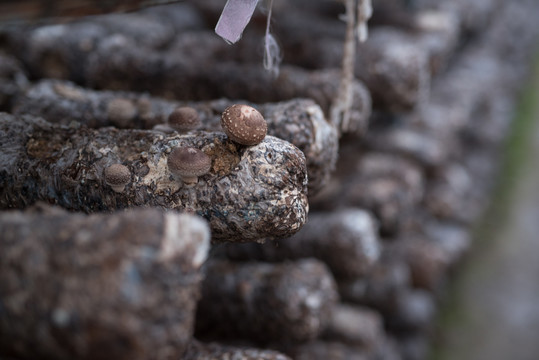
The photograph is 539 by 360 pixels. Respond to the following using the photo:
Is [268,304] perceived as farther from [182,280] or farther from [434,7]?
[434,7]

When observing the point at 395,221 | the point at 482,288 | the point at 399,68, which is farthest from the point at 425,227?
the point at 399,68

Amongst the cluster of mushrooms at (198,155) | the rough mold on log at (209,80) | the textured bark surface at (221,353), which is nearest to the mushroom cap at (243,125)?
the cluster of mushrooms at (198,155)

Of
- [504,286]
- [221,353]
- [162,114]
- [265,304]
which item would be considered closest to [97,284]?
[221,353]

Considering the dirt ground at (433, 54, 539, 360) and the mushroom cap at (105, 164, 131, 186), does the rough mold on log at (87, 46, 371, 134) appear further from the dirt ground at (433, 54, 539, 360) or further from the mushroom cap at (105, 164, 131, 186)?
the dirt ground at (433, 54, 539, 360)

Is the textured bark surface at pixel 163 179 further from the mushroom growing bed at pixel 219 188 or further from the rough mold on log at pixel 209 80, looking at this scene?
the rough mold on log at pixel 209 80

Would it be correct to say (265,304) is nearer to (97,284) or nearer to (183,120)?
(183,120)

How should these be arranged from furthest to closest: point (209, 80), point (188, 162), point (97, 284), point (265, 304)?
point (209, 80), point (265, 304), point (188, 162), point (97, 284)

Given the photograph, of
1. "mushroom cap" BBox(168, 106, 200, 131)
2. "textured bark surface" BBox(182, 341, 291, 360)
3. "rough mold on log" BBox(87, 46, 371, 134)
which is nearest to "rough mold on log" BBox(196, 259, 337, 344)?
"textured bark surface" BBox(182, 341, 291, 360)
